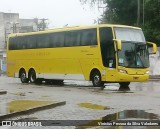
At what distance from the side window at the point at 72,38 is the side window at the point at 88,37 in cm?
43

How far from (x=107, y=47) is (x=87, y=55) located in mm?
1632

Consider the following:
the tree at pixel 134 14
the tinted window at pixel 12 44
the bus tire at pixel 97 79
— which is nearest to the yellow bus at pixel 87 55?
the bus tire at pixel 97 79

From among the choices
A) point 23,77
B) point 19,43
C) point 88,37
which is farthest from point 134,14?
point 88,37

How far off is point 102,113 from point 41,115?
1.73m

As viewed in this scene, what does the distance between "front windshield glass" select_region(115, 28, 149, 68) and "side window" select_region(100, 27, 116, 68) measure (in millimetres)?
371

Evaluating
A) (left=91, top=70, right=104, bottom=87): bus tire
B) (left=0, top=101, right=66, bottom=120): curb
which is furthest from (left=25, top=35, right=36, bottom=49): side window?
(left=0, top=101, right=66, bottom=120): curb

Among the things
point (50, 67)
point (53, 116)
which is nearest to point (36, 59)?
point (50, 67)

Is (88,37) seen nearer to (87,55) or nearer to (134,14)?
(87,55)

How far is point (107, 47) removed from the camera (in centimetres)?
2366

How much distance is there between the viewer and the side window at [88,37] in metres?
24.3

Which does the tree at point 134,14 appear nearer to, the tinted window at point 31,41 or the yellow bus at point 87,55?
the tinted window at point 31,41

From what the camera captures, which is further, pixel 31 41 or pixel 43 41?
pixel 31 41

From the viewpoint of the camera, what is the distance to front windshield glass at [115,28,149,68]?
2338 cm

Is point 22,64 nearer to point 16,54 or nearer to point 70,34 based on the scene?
point 16,54
